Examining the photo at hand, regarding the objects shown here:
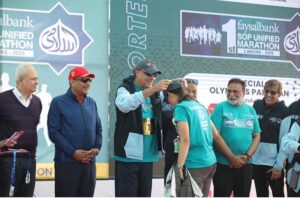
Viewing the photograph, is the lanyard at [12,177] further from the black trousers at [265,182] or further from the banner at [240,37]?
the banner at [240,37]

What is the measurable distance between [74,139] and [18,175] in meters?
0.55

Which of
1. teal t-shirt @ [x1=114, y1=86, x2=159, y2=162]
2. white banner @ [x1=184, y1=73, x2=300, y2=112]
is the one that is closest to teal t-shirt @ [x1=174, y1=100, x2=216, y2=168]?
teal t-shirt @ [x1=114, y1=86, x2=159, y2=162]

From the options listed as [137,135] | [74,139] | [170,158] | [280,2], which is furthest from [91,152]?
[280,2]

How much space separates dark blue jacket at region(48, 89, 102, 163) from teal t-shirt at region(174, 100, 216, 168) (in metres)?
0.78

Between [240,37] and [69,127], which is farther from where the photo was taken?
[240,37]

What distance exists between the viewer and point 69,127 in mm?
4211

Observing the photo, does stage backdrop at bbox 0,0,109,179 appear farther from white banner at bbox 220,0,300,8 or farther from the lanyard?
white banner at bbox 220,0,300,8

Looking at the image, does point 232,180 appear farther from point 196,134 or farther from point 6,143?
point 6,143

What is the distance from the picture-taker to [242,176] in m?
4.59

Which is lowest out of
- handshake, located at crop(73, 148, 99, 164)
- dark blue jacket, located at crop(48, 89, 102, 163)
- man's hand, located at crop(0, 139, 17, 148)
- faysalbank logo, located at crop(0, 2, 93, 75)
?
handshake, located at crop(73, 148, 99, 164)

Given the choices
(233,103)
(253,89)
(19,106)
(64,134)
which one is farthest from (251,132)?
(253,89)

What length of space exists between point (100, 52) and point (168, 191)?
2766 millimetres

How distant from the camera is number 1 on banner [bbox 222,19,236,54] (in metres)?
6.98

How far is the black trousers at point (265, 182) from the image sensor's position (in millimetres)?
4875
